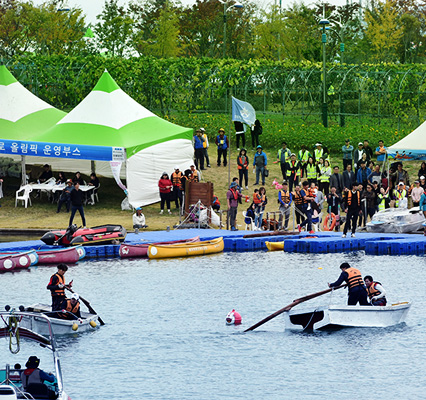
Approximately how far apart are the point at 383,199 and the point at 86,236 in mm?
12002

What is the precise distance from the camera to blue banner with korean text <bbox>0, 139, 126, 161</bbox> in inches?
1661

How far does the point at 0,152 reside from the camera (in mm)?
44000

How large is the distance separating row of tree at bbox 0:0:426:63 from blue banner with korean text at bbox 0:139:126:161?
28107 mm

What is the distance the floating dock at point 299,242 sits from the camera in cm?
3616

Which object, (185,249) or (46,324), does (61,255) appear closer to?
(185,249)

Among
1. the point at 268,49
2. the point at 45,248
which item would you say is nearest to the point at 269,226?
the point at 45,248

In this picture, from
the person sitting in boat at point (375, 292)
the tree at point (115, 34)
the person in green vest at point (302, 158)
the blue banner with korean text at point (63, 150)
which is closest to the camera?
the person sitting in boat at point (375, 292)

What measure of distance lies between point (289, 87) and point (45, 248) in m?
23.7

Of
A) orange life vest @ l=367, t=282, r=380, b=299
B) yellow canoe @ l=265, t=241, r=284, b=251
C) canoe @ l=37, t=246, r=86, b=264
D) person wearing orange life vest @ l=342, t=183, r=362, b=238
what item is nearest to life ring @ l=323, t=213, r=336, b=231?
person wearing orange life vest @ l=342, t=183, r=362, b=238

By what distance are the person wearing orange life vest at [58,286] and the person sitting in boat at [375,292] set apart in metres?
8.05

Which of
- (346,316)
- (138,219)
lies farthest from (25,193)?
(346,316)

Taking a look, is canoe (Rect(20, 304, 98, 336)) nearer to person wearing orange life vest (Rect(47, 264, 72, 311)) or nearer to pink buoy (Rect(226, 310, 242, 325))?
person wearing orange life vest (Rect(47, 264, 72, 311))

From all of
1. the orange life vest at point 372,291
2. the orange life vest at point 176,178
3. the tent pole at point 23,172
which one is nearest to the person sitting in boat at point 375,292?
the orange life vest at point 372,291

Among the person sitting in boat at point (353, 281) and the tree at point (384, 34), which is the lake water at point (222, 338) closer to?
the person sitting in boat at point (353, 281)
